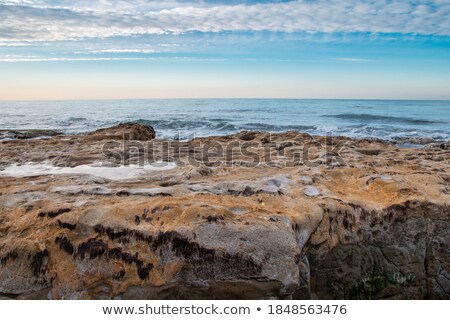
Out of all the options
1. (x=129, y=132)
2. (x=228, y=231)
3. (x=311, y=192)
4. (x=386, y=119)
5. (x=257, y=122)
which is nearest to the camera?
(x=228, y=231)

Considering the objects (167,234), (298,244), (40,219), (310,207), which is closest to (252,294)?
(298,244)

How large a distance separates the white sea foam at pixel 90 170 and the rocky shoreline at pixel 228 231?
0.03 metres

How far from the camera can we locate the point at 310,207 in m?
3.37

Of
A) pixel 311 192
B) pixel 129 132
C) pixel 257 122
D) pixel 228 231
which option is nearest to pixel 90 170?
pixel 228 231

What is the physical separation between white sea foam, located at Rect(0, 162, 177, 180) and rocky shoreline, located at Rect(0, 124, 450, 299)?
3 cm

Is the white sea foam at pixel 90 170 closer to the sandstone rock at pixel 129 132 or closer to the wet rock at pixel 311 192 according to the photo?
the wet rock at pixel 311 192

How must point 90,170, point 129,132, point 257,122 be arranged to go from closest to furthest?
1. point 90,170
2. point 129,132
3. point 257,122

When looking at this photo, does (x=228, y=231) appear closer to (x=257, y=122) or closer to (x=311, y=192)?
(x=311, y=192)

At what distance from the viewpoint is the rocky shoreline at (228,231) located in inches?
109

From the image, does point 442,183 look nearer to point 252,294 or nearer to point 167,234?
point 252,294

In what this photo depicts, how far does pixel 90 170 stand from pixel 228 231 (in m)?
2.71

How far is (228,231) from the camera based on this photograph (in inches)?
114

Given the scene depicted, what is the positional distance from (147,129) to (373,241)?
10715 mm

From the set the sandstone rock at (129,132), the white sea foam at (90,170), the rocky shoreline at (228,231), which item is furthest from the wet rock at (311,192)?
the sandstone rock at (129,132)
